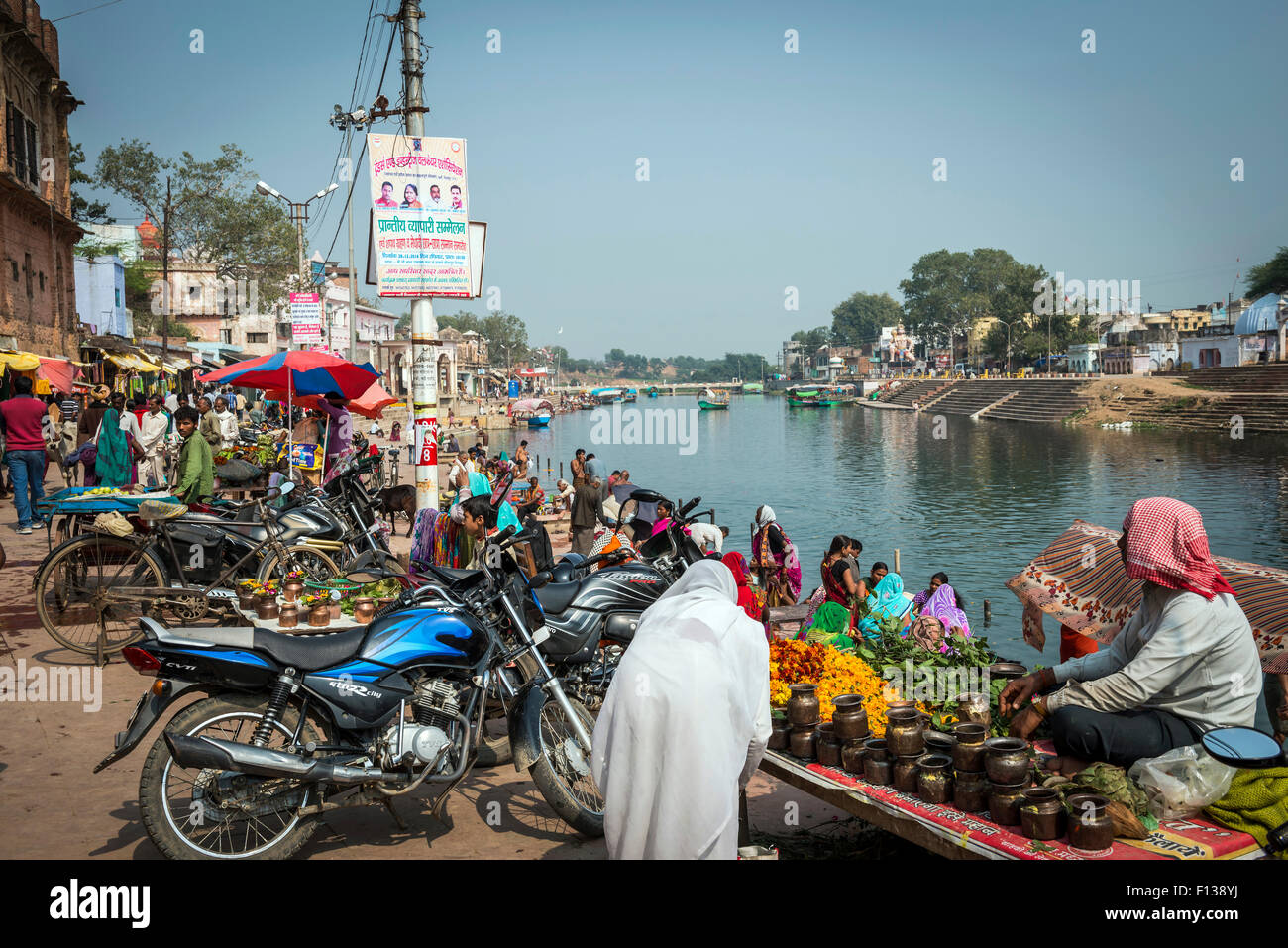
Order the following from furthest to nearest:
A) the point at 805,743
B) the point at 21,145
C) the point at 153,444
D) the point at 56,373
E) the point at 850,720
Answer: the point at 21,145, the point at 56,373, the point at 153,444, the point at 805,743, the point at 850,720

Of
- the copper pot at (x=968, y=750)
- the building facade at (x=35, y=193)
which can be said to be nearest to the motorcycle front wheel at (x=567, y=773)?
the copper pot at (x=968, y=750)

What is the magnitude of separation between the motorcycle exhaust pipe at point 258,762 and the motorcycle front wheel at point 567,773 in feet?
2.39

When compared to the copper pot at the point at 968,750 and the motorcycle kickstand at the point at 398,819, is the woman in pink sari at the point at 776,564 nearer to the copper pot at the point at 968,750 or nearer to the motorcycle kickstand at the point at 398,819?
the motorcycle kickstand at the point at 398,819

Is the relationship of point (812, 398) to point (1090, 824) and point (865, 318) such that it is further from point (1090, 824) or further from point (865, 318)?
point (1090, 824)

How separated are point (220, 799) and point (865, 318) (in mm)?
176153

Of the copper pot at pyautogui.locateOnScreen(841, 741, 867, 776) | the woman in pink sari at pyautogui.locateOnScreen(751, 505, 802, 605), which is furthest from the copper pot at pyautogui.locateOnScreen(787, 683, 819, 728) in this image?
the woman in pink sari at pyautogui.locateOnScreen(751, 505, 802, 605)

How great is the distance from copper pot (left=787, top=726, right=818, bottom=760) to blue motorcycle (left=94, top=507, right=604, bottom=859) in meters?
0.94

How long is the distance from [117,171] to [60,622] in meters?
44.3

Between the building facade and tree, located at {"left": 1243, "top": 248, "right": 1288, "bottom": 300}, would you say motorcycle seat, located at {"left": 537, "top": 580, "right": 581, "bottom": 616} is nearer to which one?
the building facade

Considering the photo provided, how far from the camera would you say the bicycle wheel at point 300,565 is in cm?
750

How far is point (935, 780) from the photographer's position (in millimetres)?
3498

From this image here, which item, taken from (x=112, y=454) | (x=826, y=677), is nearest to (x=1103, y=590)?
(x=826, y=677)
